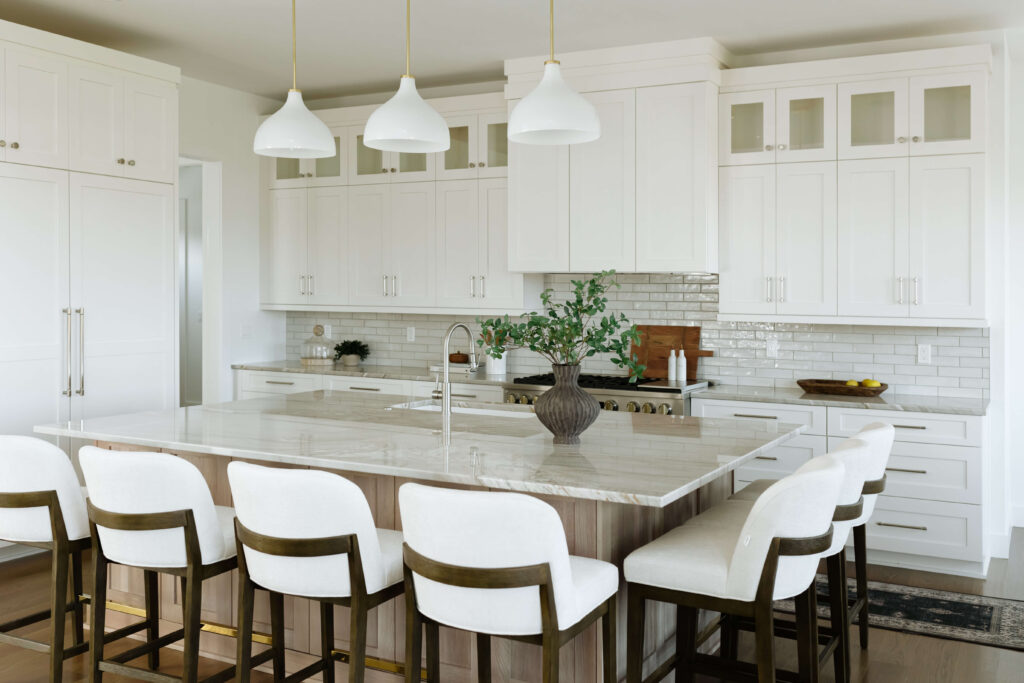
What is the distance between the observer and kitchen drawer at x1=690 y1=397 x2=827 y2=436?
5.07 m

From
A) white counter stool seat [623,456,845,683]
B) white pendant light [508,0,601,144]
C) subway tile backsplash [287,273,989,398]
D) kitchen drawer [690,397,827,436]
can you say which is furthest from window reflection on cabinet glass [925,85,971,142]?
white counter stool seat [623,456,845,683]

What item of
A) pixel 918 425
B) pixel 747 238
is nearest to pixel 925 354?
pixel 918 425

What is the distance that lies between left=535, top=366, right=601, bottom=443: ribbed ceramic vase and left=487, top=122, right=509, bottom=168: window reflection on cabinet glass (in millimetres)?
3093

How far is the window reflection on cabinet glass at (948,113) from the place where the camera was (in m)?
4.88

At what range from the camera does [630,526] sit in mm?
3064

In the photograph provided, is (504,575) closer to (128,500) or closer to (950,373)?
(128,500)

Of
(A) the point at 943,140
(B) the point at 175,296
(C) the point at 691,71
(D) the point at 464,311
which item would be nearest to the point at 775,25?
(C) the point at 691,71

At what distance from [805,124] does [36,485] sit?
13.8 ft

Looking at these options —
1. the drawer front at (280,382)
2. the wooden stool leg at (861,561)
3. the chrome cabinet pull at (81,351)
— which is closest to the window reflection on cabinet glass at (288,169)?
the drawer front at (280,382)

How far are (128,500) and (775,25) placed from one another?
4.01 metres

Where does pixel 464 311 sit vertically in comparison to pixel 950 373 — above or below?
above

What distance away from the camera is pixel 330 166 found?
6.72 m

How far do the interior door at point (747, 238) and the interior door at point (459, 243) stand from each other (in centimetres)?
161

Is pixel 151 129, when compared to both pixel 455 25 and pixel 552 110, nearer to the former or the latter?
pixel 455 25
